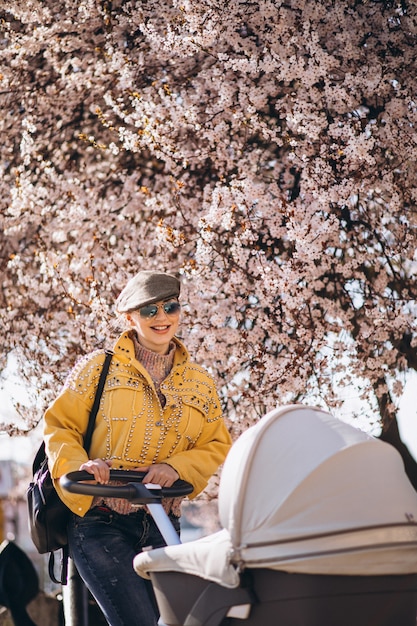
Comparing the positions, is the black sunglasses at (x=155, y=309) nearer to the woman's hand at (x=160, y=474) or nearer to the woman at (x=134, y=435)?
the woman at (x=134, y=435)

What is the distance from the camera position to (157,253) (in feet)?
26.5

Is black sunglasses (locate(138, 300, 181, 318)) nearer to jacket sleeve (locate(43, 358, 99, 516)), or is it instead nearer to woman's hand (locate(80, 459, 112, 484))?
jacket sleeve (locate(43, 358, 99, 516))

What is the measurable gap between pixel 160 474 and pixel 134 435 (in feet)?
0.75

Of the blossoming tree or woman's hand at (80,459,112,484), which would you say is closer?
woman's hand at (80,459,112,484)

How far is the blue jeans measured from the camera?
10.3 ft

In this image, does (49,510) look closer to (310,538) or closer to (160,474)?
(160,474)

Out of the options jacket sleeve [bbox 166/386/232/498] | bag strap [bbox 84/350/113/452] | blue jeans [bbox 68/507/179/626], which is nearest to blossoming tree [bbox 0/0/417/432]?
jacket sleeve [bbox 166/386/232/498]

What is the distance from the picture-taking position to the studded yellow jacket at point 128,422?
10.9 feet

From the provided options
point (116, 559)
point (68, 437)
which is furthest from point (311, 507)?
point (68, 437)

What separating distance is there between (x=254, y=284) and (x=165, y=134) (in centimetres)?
156

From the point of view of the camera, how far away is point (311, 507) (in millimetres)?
2391

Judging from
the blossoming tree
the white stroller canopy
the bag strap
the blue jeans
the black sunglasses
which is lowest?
the blue jeans

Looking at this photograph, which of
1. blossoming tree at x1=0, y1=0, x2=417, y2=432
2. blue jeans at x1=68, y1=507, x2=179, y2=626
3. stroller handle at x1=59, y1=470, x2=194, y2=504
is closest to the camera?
stroller handle at x1=59, y1=470, x2=194, y2=504

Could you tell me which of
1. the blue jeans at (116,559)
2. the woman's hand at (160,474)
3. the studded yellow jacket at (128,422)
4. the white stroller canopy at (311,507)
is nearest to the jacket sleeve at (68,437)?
the studded yellow jacket at (128,422)
